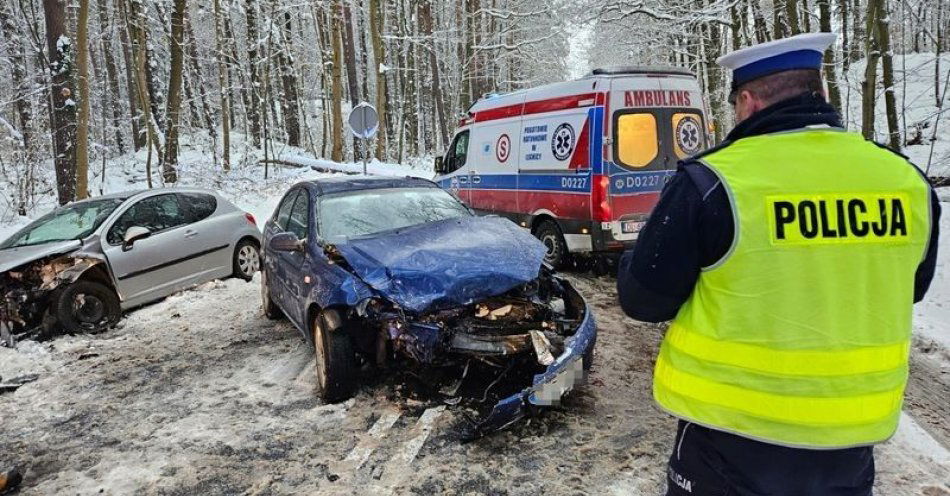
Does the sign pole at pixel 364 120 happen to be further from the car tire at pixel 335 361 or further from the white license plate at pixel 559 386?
the white license plate at pixel 559 386

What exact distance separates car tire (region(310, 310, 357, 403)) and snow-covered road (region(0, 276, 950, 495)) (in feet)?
0.40

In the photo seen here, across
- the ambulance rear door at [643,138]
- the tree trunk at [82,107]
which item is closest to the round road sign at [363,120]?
the tree trunk at [82,107]

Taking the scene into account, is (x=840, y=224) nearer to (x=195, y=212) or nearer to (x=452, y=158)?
(x=195, y=212)

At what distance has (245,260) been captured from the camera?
884 cm

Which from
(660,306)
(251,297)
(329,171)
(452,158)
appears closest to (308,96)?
(329,171)

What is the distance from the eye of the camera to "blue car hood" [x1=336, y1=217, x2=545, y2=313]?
13.1 feet

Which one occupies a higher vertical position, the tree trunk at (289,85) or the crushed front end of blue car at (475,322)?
the tree trunk at (289,85)

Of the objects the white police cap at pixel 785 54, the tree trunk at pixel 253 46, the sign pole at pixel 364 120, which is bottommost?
the white police cap at pixel 785 54

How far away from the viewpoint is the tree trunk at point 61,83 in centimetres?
1093

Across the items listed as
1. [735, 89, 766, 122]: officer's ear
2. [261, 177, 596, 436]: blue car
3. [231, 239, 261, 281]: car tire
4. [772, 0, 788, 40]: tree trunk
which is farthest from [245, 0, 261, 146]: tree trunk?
[735, 89, 766, 122]: officer's ear

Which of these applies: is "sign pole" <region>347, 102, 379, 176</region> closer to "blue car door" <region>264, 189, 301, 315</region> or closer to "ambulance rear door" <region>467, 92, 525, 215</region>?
"ambulance rear door" <region>467, 92, 525, 215</region>

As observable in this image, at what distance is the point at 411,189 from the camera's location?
5895 millimetres

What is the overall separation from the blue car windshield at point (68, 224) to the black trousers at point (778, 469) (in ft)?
24.9

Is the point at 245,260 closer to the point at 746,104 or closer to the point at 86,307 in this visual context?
the point at 86,307
